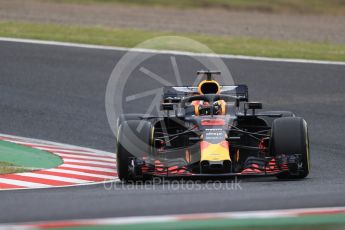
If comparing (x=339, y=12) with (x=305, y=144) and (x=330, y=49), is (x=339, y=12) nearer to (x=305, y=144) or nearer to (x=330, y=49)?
(x=330, y=49)

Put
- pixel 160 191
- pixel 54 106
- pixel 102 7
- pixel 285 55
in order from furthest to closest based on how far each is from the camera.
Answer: pixel 102 7 < pixel 285 55 < pixel 54 106 < pixel 160 191

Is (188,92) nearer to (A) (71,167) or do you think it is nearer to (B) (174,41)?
(A) (71,167)

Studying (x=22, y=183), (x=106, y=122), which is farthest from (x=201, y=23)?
(x=22, y=183)

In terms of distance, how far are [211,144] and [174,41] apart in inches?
470

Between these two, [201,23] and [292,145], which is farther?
[201,23]

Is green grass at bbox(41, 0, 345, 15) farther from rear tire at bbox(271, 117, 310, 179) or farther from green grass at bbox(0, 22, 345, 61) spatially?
rear tire at bbox(271, 117, 310, 179)

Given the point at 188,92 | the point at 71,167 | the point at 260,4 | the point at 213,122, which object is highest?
the point at 260,4

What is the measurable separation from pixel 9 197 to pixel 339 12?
28688mm

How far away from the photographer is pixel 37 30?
80.6 ft

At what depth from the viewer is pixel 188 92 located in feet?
44.4

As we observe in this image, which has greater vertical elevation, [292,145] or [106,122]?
[292,145]

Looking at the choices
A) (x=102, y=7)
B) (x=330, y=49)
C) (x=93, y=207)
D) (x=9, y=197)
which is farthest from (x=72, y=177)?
(x=102, y=7)

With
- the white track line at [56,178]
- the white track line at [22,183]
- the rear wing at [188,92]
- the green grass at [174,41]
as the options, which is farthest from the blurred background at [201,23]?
the white track line at [22,183]

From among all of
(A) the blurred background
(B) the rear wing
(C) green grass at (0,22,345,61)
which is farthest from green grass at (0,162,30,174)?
(A) the blurred background
